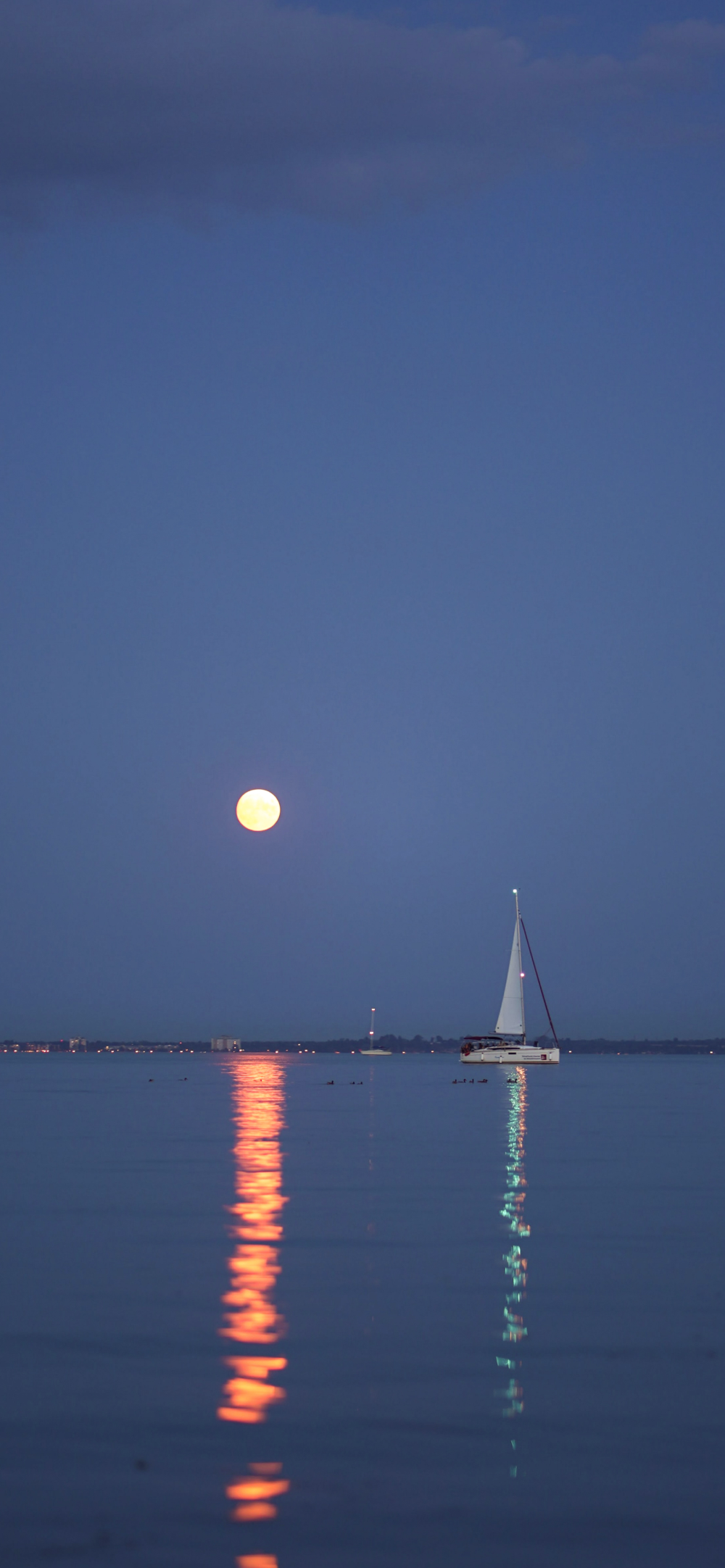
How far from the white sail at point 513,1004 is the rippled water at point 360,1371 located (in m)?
135

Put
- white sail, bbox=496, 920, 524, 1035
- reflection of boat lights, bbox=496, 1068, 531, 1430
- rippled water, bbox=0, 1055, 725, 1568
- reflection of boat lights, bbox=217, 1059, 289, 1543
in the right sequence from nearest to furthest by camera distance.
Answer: rippled water, bbox=0, 1055, 725, 1568
reflection of boat lights, bbox=217, 1059, 289, 1543
reflection of boat lights, bbox=496, 1068, 531, 1430
white sail, bbox=496, 920, 524, 1035

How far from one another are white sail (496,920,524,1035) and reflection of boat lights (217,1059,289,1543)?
5104 inches

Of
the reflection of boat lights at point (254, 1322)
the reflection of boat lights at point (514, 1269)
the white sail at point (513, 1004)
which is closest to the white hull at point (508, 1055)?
the white sail at point (513, 1004)

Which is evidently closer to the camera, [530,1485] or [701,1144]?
[530,1485]

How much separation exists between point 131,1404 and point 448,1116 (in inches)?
3331

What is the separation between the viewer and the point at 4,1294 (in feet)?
90.0

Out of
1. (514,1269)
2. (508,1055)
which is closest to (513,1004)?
(508,1055)

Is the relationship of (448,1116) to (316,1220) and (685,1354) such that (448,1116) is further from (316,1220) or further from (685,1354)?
(685,1354)

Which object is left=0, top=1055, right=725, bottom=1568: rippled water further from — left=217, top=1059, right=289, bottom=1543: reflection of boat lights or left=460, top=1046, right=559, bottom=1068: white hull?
left=460, top=1046, right=559, bottom=1068: white hull

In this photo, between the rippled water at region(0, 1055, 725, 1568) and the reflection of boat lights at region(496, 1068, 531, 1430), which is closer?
the rippled water at region(0, 1055, 725, 1568)

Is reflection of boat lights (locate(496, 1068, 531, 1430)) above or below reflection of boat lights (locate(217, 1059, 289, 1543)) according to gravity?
below

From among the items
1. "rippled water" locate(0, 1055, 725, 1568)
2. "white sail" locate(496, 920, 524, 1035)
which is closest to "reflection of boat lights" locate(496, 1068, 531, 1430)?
"rippled water" locate(0, 1055, 725, 1568)

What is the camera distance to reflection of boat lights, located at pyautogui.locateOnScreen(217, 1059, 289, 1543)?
15.2 meters

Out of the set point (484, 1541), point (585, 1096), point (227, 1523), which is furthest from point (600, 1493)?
point (585, 1096)
